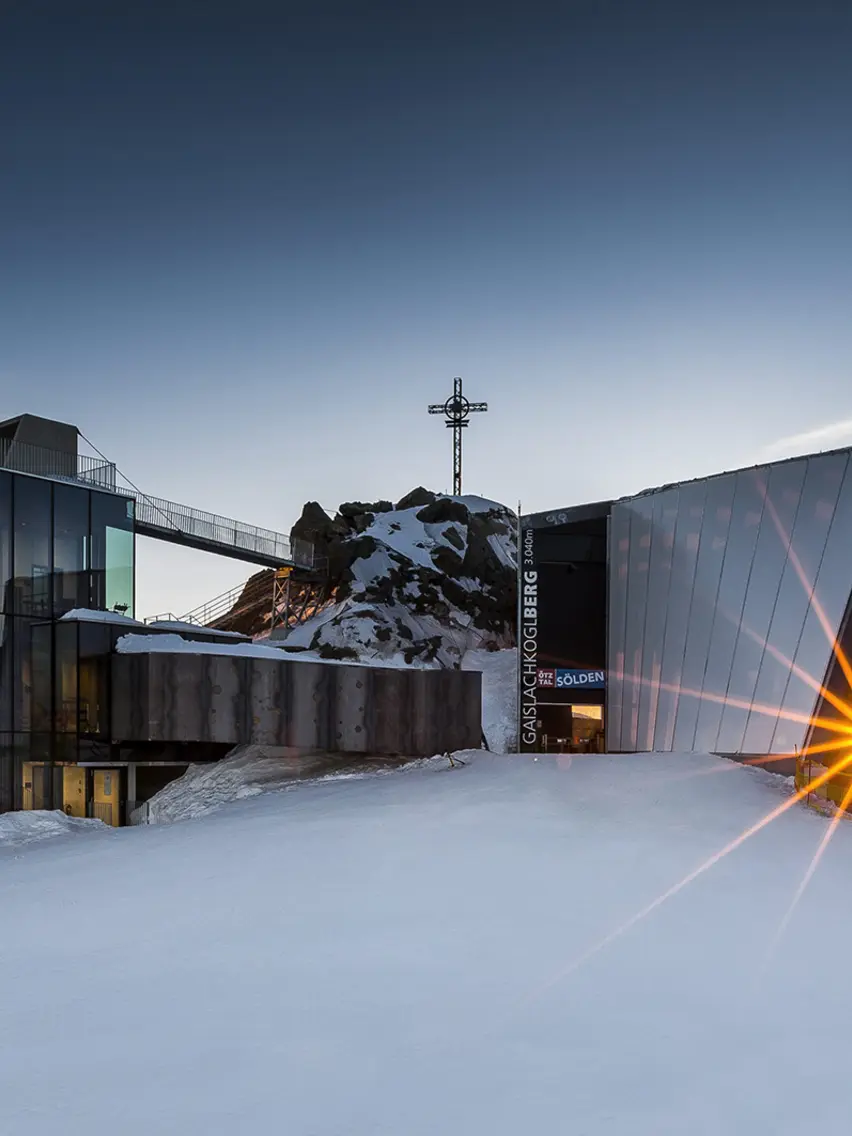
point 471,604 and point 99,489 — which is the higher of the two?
point 99,489

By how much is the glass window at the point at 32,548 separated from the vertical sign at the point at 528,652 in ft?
43.4

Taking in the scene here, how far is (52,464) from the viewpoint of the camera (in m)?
28.1

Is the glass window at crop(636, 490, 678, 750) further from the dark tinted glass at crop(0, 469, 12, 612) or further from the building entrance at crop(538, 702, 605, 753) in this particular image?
the dark tinted glass at crop(0, 469, 12, 612)

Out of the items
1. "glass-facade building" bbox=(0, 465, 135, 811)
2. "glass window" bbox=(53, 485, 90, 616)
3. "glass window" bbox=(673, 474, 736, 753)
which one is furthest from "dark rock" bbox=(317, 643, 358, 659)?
"glass window" bbox=(673, 474, 736, 753)

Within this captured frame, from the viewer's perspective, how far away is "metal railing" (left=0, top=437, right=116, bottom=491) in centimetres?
2694

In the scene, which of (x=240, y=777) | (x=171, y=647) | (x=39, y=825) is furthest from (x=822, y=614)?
(x=39, y=825)

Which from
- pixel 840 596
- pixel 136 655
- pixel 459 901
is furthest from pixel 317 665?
pixel 459 901

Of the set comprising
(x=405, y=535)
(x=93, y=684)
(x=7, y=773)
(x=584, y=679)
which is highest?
(x=405, y=535)

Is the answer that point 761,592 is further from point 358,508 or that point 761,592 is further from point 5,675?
point 358,508

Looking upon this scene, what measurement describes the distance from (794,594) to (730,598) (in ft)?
8.56

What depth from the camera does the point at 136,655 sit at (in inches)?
973

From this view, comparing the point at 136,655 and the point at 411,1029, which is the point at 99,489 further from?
the point at 411,1029

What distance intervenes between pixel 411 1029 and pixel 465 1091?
0.91m

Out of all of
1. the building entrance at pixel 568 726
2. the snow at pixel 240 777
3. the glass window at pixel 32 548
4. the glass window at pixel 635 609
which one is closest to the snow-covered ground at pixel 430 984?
the snow at pixel 240 777
